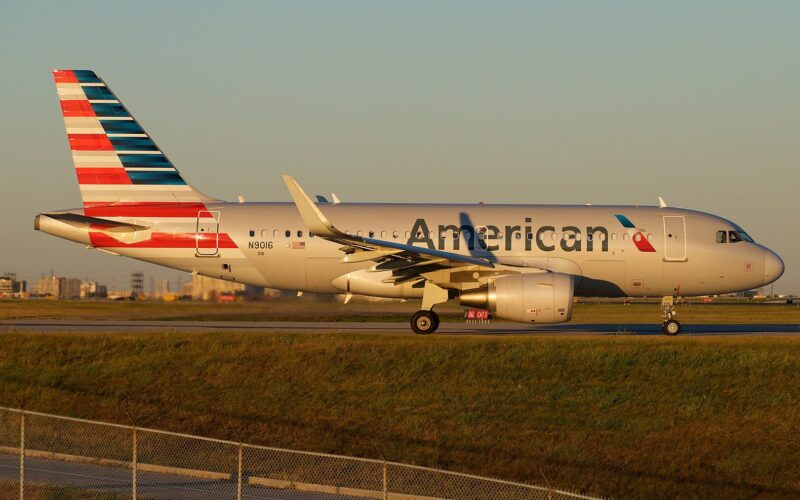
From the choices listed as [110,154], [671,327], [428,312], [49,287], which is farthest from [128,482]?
[49,287]

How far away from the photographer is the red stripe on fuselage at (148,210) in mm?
31688

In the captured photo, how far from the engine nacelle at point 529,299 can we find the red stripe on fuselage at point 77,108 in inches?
566

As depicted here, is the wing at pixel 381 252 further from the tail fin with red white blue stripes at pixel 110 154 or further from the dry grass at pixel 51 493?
the dry grass at pixel 51 493

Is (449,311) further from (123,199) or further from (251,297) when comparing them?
(123,199)

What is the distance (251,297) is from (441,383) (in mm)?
16698

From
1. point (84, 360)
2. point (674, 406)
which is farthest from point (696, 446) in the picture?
point (84, 360)

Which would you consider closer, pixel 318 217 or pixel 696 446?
pixel 696 446

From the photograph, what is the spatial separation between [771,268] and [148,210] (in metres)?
19.7

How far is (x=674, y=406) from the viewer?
71.7ft

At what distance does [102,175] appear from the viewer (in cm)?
3253

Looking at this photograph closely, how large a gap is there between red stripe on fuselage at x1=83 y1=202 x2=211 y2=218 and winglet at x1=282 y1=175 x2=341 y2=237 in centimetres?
496

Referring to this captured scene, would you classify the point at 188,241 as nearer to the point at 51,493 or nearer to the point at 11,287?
the point at 51,493

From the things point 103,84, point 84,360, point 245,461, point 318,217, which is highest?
point 103,84

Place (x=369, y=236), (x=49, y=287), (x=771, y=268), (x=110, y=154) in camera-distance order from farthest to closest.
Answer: (x=49, y=287) < (x=110, y=154) < (x=771, y=268) < (x=369, y=236)
